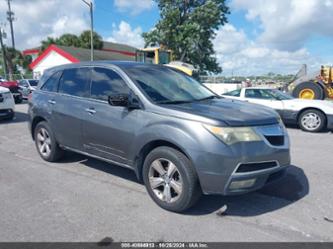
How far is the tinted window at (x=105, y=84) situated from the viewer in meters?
4.41

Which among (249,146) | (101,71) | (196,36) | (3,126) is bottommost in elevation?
(3,126)

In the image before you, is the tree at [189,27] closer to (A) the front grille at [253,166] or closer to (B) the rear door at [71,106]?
(B) the rear door at [71,106]

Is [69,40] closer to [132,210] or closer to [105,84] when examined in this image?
[105,84]

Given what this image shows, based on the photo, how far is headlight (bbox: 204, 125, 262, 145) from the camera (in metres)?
3.38

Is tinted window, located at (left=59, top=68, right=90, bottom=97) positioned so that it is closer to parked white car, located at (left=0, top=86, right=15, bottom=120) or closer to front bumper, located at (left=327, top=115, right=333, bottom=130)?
parked white car, located at (left=0, top=86, right=15, bottom=120)

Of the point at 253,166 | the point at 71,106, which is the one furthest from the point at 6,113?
the point at 253,166

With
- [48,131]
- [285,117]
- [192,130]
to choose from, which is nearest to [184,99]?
[192,130]

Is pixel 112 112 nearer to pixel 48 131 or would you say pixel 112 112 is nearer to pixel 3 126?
pixel 48 131

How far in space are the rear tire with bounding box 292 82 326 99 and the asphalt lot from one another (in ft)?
29.3

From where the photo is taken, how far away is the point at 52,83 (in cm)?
575

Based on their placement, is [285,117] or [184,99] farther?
[285,117]

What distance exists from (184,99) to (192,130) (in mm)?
949

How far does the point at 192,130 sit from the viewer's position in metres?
3.49

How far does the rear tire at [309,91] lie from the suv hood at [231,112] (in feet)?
35.1
